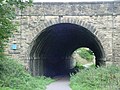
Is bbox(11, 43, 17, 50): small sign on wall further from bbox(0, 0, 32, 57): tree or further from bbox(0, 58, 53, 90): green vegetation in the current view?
bbox(0, 0, 32, 57): tree

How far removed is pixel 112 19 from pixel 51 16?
3787 mm

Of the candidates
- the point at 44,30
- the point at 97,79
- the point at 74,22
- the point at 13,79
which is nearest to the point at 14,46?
the point at 44,30

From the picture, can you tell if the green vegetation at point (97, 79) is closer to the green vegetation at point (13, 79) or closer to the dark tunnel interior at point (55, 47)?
the green vegetation at point (13, 79)

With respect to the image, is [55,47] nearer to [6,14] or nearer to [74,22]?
[74,22]

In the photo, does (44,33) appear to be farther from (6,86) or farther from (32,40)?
(6,86)

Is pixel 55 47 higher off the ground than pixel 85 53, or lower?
higher

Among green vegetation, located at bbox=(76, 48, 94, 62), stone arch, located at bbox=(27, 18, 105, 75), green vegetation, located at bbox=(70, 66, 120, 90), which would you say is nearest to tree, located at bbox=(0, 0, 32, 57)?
green vegetation, located at bbox=(70, 66, 120, 90)

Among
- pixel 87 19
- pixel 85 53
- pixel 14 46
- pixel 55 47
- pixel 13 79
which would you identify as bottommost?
pixel 85 53

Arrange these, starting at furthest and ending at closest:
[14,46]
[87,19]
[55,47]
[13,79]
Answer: [55,47] < [14,46] < [87,19] < [13,79]

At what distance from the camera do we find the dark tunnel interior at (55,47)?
21844 millimetres

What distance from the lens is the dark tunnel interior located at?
2184cm

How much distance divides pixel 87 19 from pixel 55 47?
31.1ft

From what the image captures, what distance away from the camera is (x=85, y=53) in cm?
6894

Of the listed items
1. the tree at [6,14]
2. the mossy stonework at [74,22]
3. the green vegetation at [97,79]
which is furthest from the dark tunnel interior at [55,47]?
the tree at [6,14]
